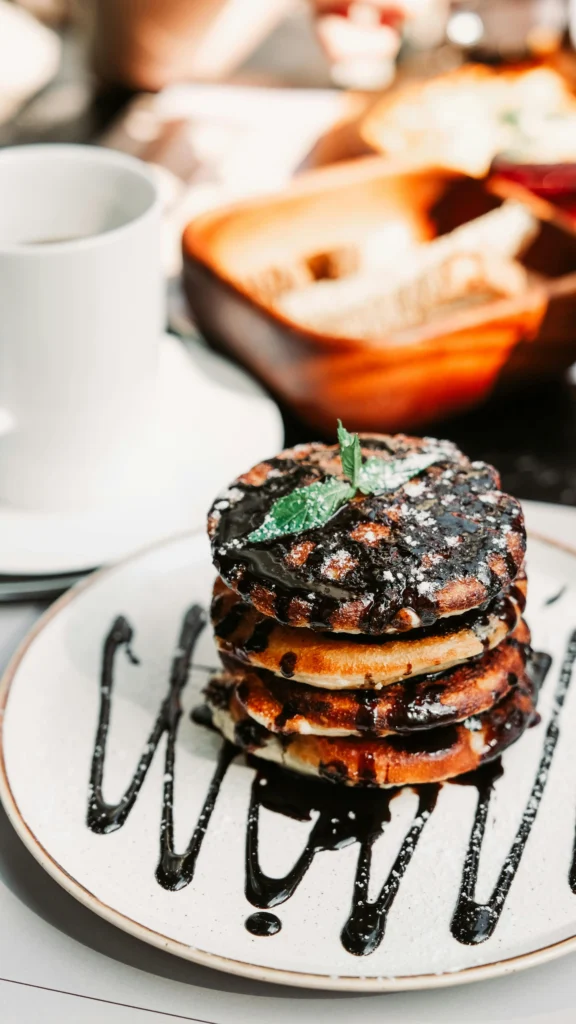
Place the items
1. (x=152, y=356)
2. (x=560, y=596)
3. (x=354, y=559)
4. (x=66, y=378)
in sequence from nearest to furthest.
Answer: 1. (x=354, y=559)
2. (x=560, y=596)
3. (x=66, y=378)
4. (x=152, y=356)

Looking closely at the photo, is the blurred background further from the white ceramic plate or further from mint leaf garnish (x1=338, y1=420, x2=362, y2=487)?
mint leaf garnish (x1=338, y1=420, x2=362, y2=487)

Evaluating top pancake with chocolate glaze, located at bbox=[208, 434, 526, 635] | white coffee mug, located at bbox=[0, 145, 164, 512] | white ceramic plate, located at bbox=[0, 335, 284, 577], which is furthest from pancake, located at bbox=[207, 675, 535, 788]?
white coffee mug, located at bbox=[0, 145, 164, 512]

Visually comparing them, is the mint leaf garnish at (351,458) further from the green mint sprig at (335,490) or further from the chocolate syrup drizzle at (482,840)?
the chocolate syrup drizzle at (482,840)

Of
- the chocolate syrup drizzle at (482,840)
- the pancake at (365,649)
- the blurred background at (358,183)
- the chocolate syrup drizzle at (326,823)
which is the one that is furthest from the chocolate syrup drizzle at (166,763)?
Answer: the blurred background at (358,183)

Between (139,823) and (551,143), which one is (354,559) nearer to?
(139,823)

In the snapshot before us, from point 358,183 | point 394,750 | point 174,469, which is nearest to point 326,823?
point 394,750

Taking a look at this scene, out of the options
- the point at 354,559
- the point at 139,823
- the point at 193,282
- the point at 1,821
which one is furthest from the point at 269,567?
the point at 193,282

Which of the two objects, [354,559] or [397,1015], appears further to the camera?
[354,559]
